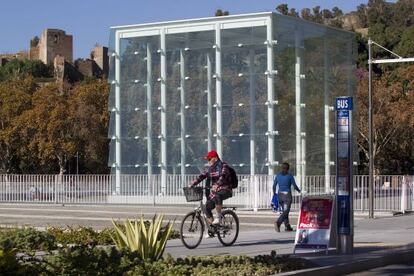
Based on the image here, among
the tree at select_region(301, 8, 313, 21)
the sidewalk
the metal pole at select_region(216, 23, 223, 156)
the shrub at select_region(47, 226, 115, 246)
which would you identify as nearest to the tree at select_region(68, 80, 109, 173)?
the metal pole at select_region(216, 23, 223, 156)

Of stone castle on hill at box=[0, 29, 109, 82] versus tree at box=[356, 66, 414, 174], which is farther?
stone castle on hill at box=[0, 29, 109, 82]

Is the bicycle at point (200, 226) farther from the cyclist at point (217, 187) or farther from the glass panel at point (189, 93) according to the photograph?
the glass panel at point (189, 93)

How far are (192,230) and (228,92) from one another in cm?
1886

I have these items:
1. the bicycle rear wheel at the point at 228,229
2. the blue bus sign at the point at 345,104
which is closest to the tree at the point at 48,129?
the bicycle rear wheel at the point at 228,229

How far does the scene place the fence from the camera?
29.4 m

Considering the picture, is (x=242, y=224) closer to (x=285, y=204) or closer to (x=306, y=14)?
(x=285, y=204)

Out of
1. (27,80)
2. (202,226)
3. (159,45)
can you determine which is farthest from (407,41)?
(202,226)

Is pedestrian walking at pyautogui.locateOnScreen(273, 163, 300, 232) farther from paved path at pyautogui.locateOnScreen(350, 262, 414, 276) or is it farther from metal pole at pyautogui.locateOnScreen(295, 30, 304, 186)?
metal pole at pyautogui.locateOnScreen(295, 30, 304, 186)

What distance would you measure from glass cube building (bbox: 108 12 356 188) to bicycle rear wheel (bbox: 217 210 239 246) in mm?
16276

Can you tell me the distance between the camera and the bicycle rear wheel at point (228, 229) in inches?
660

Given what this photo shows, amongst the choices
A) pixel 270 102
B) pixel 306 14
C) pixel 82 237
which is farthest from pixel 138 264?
pixel 306 14

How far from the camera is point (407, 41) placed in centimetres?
8462

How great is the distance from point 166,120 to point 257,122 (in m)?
4.51

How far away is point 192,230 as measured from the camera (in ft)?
53.9
